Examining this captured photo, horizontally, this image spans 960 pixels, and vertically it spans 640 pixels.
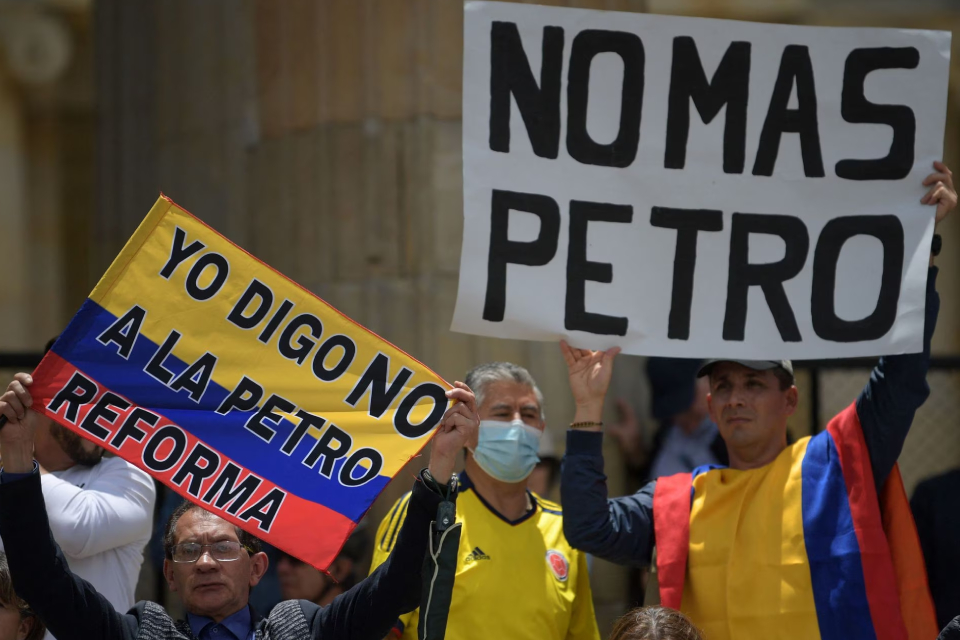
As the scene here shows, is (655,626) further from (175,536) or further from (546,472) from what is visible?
(546,472)

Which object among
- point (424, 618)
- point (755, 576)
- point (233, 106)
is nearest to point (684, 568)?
point (755, 576)

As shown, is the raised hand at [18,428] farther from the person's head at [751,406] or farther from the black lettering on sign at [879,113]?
the black lettering on sign at [879,113]

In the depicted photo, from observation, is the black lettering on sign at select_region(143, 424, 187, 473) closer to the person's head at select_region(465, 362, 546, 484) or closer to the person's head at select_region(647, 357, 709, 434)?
the person's head at select_region(465, 362, 546, 484)

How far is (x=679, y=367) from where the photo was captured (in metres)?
5.65

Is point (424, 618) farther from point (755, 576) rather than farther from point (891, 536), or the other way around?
point (891, 536)

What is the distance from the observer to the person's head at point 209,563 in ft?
11.3

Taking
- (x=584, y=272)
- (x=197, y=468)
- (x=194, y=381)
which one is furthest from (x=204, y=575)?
(x=584, y=272)

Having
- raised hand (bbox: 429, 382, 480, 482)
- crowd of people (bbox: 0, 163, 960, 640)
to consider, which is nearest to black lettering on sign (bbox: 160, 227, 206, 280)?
crowd of people (bbox: 0, 163, 960, 640)

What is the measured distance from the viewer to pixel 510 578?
407 centimetres

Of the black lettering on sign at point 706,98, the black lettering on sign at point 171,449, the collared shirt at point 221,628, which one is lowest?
the collared shirt at point 221,628

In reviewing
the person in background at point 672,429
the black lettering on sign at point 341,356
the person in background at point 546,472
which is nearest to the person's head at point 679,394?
the person in background at point 672,429

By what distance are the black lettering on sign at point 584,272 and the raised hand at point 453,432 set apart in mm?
538

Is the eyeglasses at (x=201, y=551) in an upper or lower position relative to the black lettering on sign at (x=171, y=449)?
lower

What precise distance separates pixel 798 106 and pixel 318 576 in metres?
2.47
